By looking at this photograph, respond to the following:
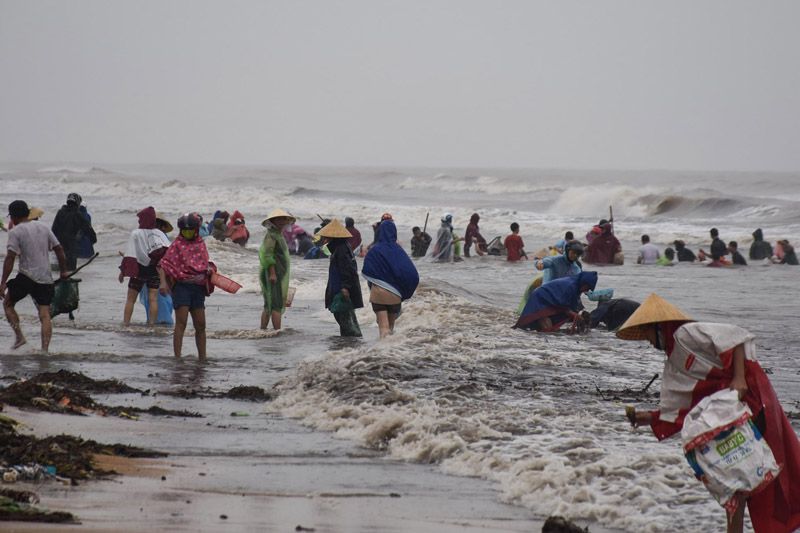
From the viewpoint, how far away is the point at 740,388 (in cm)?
522

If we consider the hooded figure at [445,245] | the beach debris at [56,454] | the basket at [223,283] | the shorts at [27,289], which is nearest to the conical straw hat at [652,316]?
the beach debris at [56,454]

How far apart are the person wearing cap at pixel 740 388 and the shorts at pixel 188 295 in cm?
610

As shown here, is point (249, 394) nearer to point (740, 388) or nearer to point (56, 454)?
point (56, 454)

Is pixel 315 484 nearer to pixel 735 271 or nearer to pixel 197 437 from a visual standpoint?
pixel 197 437

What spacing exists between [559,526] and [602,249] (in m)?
21.6

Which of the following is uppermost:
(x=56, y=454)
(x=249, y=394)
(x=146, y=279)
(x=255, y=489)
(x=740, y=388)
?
(x=740, y=388)

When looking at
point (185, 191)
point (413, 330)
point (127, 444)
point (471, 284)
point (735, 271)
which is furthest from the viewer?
point (185, 191)

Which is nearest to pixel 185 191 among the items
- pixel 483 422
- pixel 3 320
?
pixel 3 320

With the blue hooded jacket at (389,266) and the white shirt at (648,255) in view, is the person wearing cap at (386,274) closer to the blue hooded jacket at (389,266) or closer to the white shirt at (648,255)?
the blue hooded jacket at (389,266)

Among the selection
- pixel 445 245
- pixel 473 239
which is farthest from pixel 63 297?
pixel 473 239

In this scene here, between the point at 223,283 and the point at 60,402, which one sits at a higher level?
the point at 223,283

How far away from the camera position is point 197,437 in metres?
7.57

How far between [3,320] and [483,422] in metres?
7.76

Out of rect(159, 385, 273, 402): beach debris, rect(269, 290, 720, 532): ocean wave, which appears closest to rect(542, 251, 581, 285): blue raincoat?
rect(269, 290, 720, 532): ocean wave
